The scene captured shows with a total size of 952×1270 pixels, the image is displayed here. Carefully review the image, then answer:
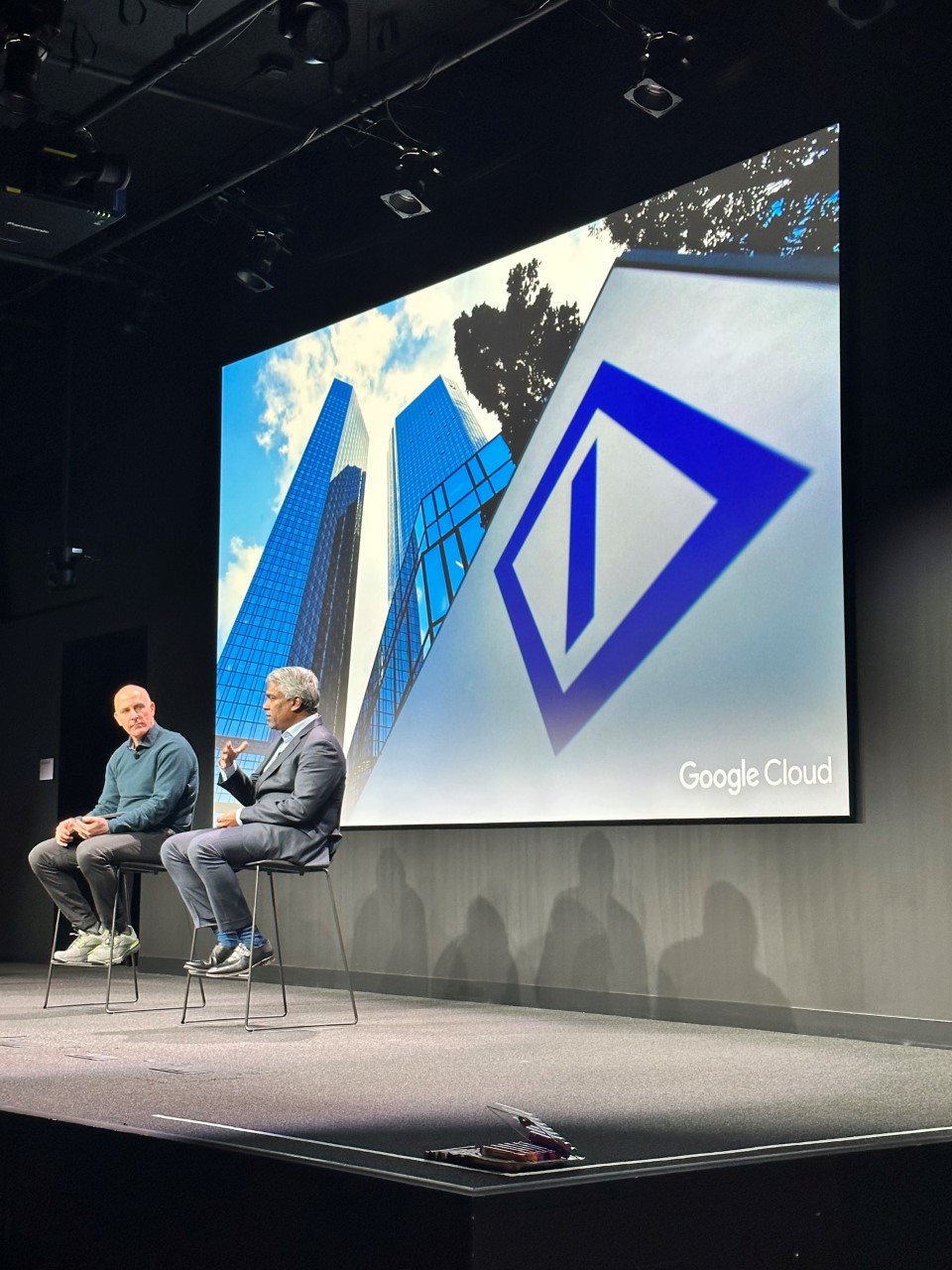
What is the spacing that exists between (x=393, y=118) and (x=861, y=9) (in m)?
2.24

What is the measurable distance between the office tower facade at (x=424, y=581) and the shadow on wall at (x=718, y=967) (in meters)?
1.71

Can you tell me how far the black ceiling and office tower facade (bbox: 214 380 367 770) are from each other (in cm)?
64

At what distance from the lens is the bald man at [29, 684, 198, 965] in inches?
209

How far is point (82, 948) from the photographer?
5316 millimetres

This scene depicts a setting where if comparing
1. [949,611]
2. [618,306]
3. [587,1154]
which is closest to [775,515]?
[949,611]

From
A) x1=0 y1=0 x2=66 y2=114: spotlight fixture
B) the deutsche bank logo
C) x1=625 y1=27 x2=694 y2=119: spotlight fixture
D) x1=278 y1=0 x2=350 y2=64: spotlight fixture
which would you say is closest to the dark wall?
the deutsche bank logo

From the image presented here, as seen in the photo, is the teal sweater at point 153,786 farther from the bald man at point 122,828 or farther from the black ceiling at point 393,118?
the black ceiling at point 393,118

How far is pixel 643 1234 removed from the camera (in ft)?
6.73

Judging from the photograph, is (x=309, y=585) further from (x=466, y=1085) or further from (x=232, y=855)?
(x=466, y=1085)

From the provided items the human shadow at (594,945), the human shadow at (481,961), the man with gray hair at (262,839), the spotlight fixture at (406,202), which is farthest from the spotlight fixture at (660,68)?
the human shadow at (481,961)

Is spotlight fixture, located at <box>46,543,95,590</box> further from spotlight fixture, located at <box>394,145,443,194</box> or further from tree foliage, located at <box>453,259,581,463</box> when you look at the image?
spotlight fixture, located at <box>394,145,443,194</box>

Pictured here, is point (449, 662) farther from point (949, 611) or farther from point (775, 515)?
point (949, 611)

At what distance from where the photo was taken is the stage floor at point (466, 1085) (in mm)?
2389

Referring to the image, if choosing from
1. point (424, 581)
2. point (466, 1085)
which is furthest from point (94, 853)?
point (466, 1085)
